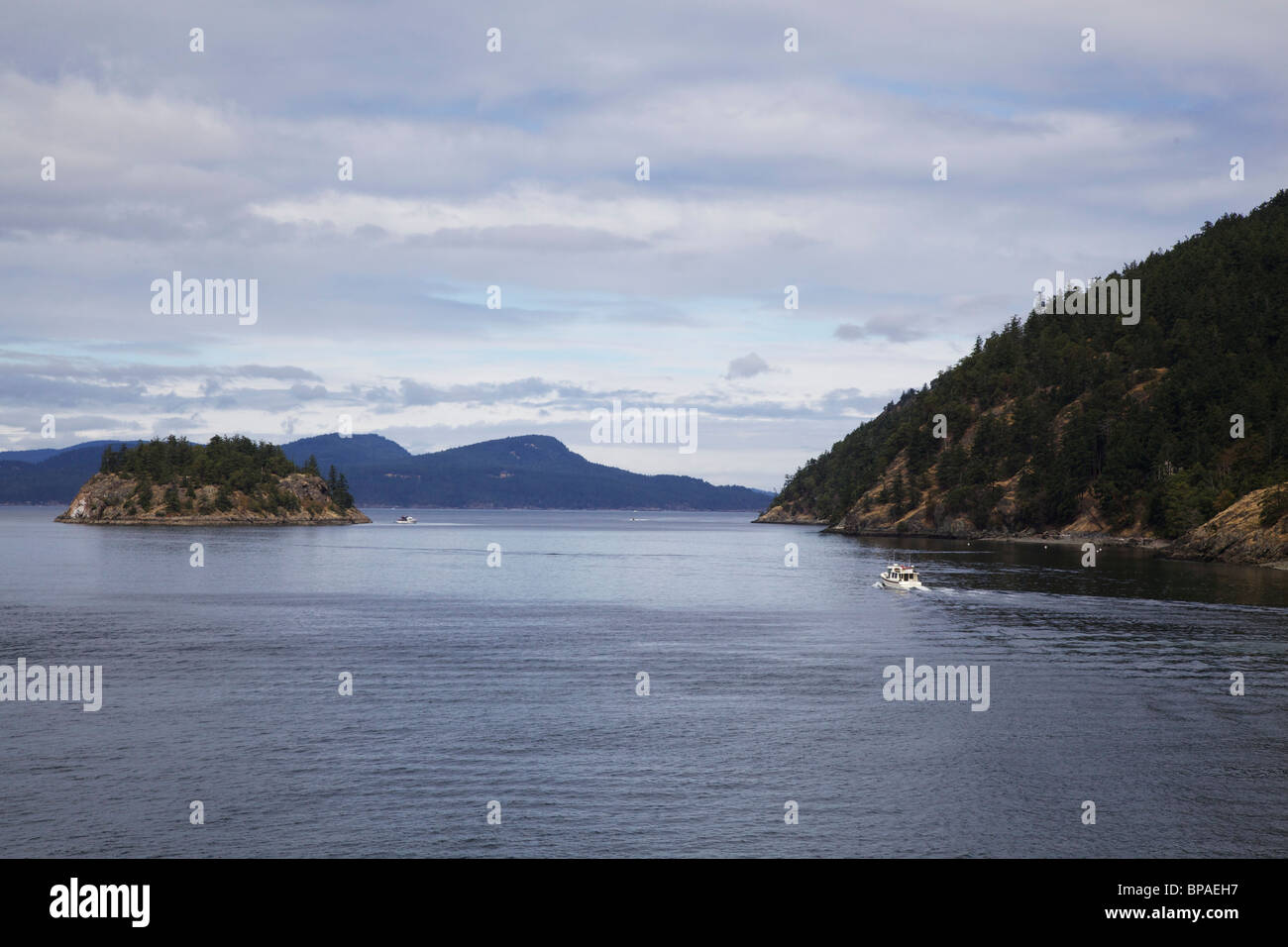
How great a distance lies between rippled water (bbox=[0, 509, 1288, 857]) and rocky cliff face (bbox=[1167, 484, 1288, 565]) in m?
69.2

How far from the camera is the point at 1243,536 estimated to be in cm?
16800

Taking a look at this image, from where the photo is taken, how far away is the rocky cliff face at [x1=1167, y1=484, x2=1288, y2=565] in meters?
160

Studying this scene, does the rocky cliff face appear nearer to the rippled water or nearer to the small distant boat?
the small distant boat

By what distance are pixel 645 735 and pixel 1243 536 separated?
499 ft

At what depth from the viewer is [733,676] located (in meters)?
66.2

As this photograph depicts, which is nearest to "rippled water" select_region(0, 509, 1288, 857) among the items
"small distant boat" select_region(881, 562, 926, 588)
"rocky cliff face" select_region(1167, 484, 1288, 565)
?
"small distant boat" select_region(881, 562, 926, 588)

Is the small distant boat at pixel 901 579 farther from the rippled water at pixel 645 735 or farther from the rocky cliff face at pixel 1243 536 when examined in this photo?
the rocky cliff face at pixel 1243 536

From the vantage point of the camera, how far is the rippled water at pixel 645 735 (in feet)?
117

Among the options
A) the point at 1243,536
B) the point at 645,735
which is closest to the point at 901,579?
the point at 1243,536

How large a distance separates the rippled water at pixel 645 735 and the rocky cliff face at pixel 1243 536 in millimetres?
69189

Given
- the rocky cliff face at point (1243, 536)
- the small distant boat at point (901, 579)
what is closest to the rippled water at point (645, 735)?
the small distant boat at point (901, 579)

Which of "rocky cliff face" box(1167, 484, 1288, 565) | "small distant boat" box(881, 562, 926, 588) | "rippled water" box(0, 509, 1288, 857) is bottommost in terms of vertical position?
"rippled water" box(0, 509, 1288, 857)

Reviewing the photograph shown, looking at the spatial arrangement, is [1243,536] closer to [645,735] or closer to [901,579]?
[901,579]

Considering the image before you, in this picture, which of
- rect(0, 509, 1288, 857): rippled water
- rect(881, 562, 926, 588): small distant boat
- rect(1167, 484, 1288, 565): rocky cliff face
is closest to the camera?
rect(0, 509, 1288, 857): rippled water
